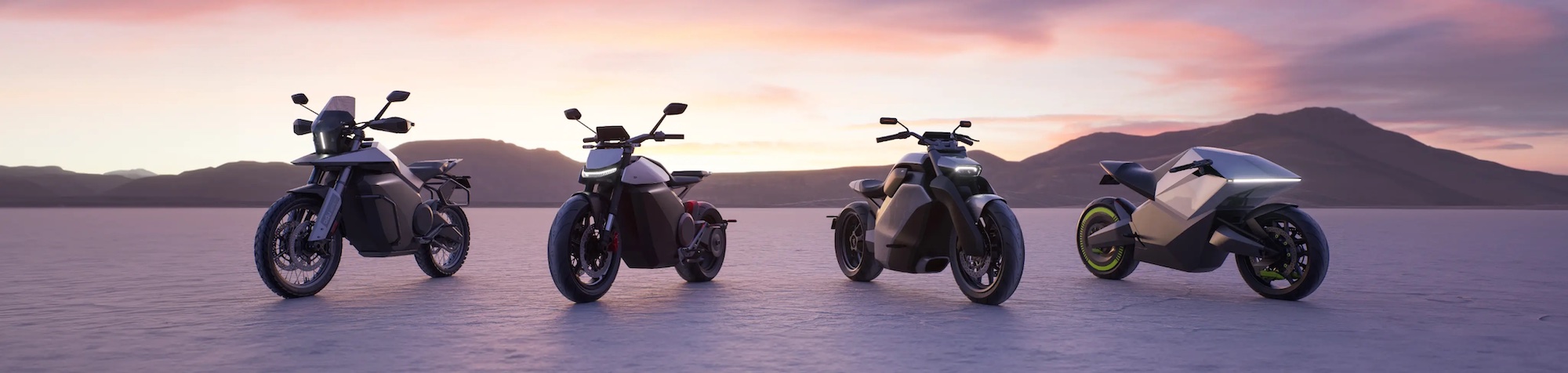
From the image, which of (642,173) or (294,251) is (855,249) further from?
(294,251)

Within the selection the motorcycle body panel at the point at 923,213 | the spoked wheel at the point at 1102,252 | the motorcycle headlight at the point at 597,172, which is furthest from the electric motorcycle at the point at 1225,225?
the motorcycle headlight at the point at 597,172

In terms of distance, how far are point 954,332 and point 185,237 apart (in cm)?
1897

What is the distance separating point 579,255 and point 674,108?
4.86ft

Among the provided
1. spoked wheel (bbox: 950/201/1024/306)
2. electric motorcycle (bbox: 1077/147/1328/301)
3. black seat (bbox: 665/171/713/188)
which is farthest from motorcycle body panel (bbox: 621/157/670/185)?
electric motorcycle (bbox: 1077/147/1328/301)

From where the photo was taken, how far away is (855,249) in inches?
408

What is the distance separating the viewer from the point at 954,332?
20.6 ft

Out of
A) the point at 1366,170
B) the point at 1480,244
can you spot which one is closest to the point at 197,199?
the point at 1480,244

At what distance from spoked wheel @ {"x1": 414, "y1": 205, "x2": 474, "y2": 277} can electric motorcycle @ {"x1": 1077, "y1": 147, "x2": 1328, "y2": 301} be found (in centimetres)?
632

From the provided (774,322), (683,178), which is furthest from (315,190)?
(774,322)

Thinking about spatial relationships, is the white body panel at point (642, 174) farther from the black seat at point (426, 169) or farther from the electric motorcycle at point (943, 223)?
the black seat at point (426, 169)

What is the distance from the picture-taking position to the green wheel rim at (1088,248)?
33.4 ft

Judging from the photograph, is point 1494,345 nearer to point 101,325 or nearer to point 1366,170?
point 101,325

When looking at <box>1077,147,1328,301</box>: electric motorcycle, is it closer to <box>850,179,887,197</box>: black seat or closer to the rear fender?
<box>850,179,887,197</box>: black seat

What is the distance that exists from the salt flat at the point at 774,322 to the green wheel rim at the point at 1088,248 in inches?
9.9
